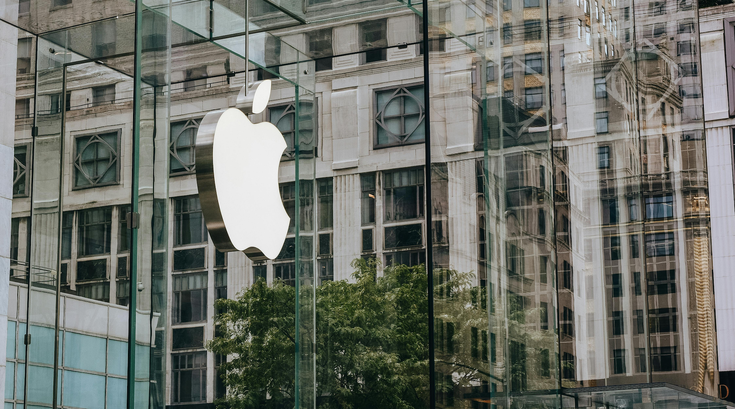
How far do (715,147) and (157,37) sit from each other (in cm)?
3040

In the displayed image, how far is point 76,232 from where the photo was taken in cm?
785

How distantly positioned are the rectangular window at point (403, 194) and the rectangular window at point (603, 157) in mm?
11699

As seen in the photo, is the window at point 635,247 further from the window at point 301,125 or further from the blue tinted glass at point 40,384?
the blue tinted glass at point 40,384

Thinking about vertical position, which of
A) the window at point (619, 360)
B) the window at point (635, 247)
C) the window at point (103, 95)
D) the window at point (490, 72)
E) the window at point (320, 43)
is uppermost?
the window at point (320, 43)

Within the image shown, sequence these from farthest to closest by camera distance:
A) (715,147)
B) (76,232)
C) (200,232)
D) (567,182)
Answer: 1. (715,147)
2. (200,232)
3. (567,182)
4. (76,232)

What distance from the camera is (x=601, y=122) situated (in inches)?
356

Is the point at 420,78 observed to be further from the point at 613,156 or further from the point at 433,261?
the point at 433,261

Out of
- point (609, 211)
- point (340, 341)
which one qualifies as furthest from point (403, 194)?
point (609, 211)

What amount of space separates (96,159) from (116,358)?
5.90 feet

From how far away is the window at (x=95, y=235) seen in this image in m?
7.64

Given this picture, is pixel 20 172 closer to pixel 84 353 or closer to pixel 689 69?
pixel 84 353

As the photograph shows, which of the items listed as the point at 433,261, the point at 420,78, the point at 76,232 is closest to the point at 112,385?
the point at 76,232

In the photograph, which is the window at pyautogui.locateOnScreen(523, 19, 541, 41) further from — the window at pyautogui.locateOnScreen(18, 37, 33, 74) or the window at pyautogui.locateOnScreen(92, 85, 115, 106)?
the window at pyautogui.locateOnScreen(18, 37, 33, 74)

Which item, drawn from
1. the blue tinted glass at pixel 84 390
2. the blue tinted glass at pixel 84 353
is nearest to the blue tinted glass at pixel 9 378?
the blue tinted glass at pixel 84 390
